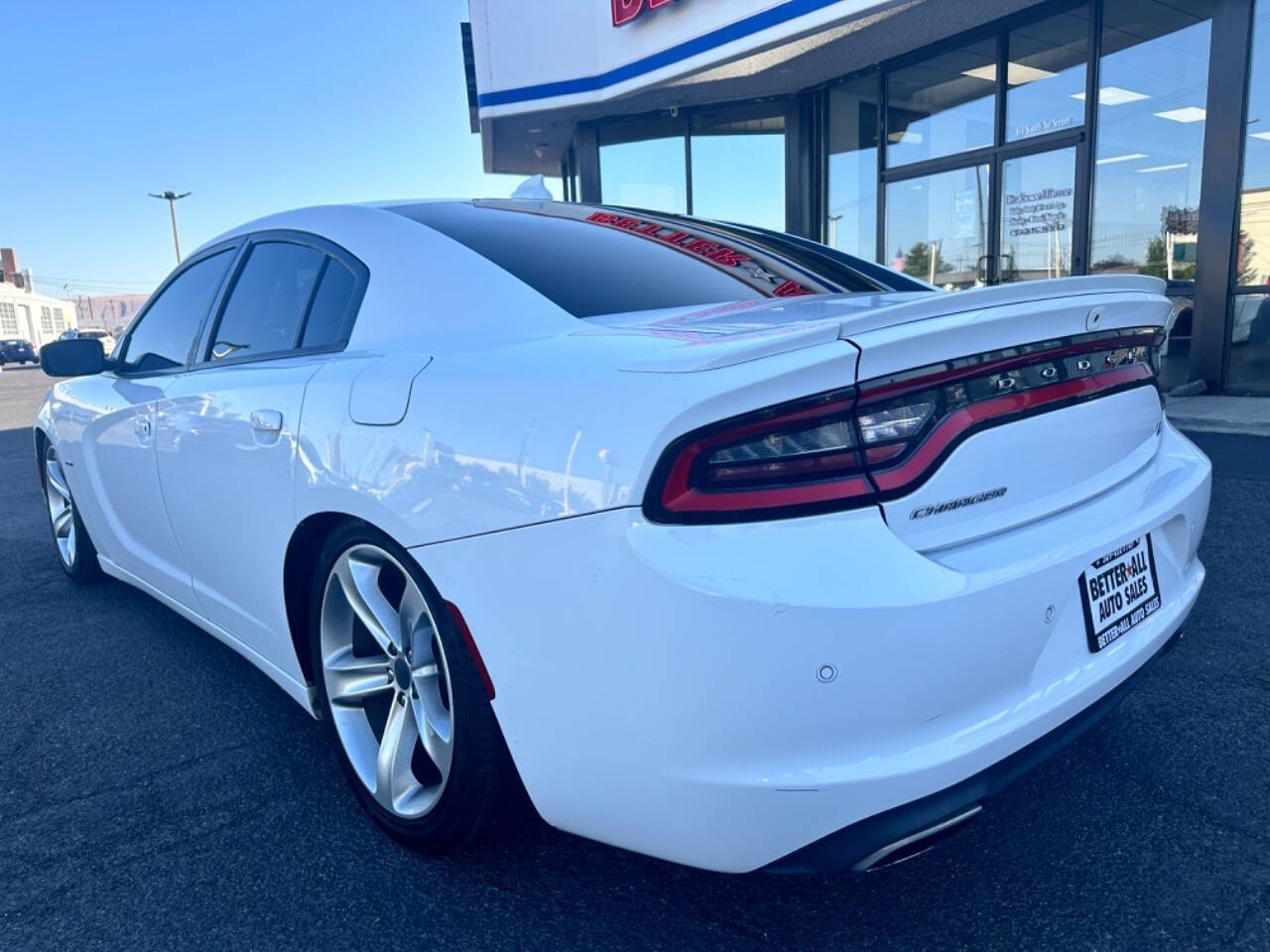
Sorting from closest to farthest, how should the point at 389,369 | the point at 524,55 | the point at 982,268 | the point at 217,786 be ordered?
the point at 389,369 < the point at 217,786 < the point at 982,268 < the point at 524,55

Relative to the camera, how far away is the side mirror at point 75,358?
3.32 meters

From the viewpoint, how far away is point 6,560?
15.4 ft

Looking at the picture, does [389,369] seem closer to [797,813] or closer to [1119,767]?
[797,813]

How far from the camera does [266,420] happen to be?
2.23m

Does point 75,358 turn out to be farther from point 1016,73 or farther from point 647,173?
point 647,173

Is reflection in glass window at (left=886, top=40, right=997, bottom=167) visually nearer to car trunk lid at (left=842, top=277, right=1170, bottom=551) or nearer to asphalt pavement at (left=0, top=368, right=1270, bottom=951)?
asphalt pavement at (left=0, top=368, right=1270, bottom=951)

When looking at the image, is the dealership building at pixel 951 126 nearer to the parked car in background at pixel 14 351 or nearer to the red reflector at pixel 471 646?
the red reflector at pixel 471 646

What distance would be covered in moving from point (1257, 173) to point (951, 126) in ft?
10.4

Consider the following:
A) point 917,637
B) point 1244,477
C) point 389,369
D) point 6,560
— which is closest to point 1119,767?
point 917,637

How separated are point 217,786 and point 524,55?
467 inches

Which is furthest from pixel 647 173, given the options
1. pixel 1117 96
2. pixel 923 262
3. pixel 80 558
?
pixel 80 558

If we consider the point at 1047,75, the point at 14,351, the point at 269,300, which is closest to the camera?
the point at 269,300

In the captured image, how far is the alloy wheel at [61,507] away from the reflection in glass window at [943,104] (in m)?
9.13

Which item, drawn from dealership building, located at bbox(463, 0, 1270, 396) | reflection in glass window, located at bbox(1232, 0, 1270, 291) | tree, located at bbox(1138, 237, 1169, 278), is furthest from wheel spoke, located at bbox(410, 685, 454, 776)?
reflection in glass window, located at bbox(1232, 0, 1270, 291)
